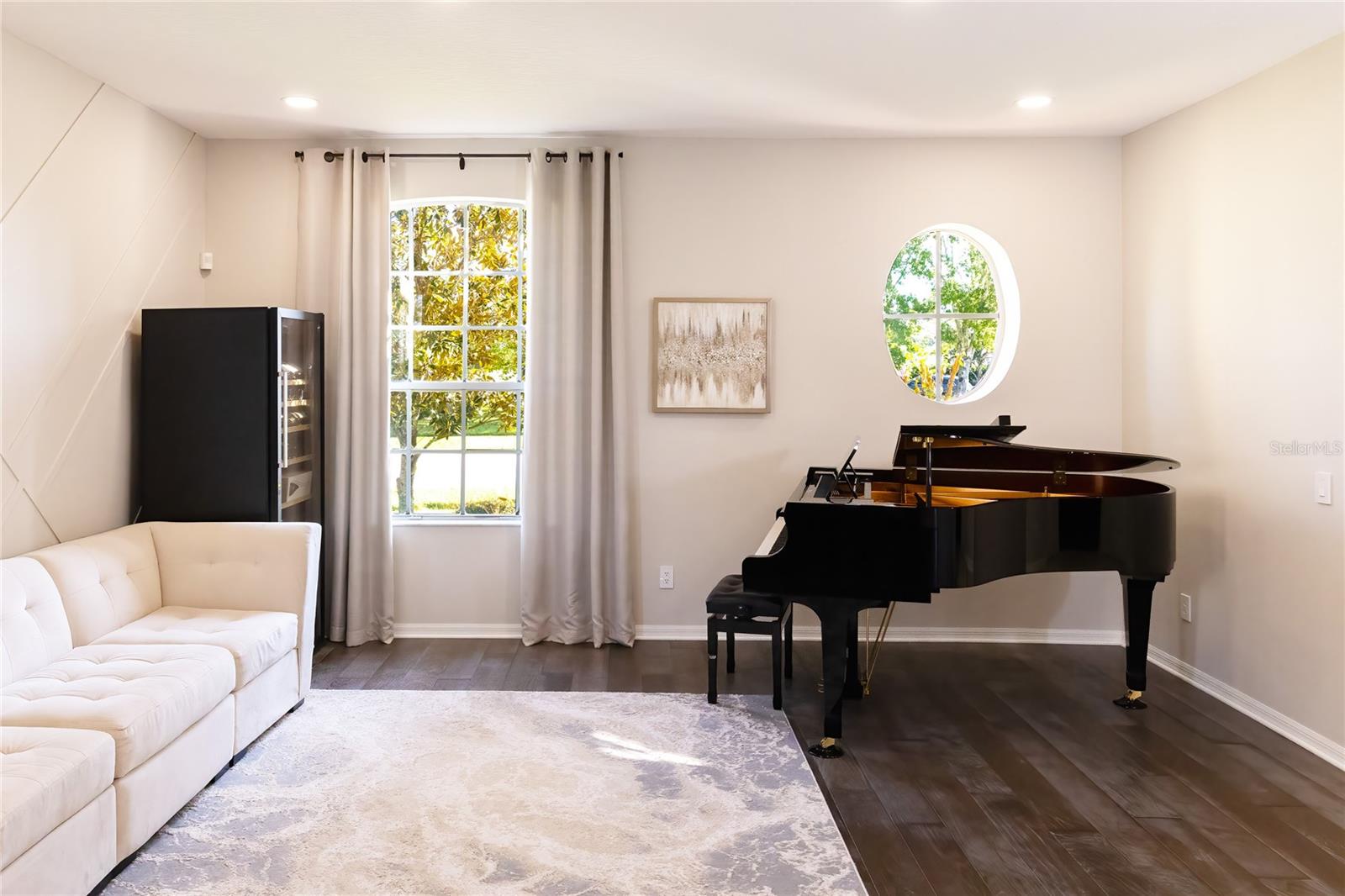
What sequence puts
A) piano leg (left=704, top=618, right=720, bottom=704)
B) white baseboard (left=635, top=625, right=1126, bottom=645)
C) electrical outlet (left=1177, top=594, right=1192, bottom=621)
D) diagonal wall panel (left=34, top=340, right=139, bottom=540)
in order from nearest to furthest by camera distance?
diagonal wall panel (left=34, top=340, right=139, bottom=540) < piano leg (left=704, top=618, right=720, bottom=704) < electrical outlet (left=1177, top=594, right=1192, bottom=621) < white baseboard (left=635, top=625, right=1126, bottom=645)

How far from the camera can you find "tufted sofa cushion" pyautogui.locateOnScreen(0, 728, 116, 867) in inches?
78.8

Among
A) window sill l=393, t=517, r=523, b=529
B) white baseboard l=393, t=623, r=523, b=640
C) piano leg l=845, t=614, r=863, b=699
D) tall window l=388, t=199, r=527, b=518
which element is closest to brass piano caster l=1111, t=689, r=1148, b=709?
piano leg l=845, t=614, r=863, b=699

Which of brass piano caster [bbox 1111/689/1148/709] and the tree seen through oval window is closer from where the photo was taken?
brass piano caster [bbox 1111/689/1148/709]

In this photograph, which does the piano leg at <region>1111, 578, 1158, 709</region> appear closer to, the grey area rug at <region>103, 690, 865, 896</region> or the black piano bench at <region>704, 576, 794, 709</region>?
the black piano bench at <region>704, 576, 794, 709</region>

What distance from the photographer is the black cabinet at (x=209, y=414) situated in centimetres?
411

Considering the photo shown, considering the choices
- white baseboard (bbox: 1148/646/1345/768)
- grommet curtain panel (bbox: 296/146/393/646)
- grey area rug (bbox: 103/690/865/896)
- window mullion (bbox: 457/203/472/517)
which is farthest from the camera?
window mullion (bbox: 457/203/472/517)

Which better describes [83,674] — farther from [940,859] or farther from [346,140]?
[346,140]

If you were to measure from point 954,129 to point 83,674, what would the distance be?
14.7 feet

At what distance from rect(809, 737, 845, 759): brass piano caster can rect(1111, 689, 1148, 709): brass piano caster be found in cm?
141

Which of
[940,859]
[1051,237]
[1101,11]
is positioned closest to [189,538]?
[940,859]

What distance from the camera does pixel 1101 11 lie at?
315 cm

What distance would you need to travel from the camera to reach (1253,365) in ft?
12.4

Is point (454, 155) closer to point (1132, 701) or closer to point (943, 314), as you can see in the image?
point (943, 314)

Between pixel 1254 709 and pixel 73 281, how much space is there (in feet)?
17.3
